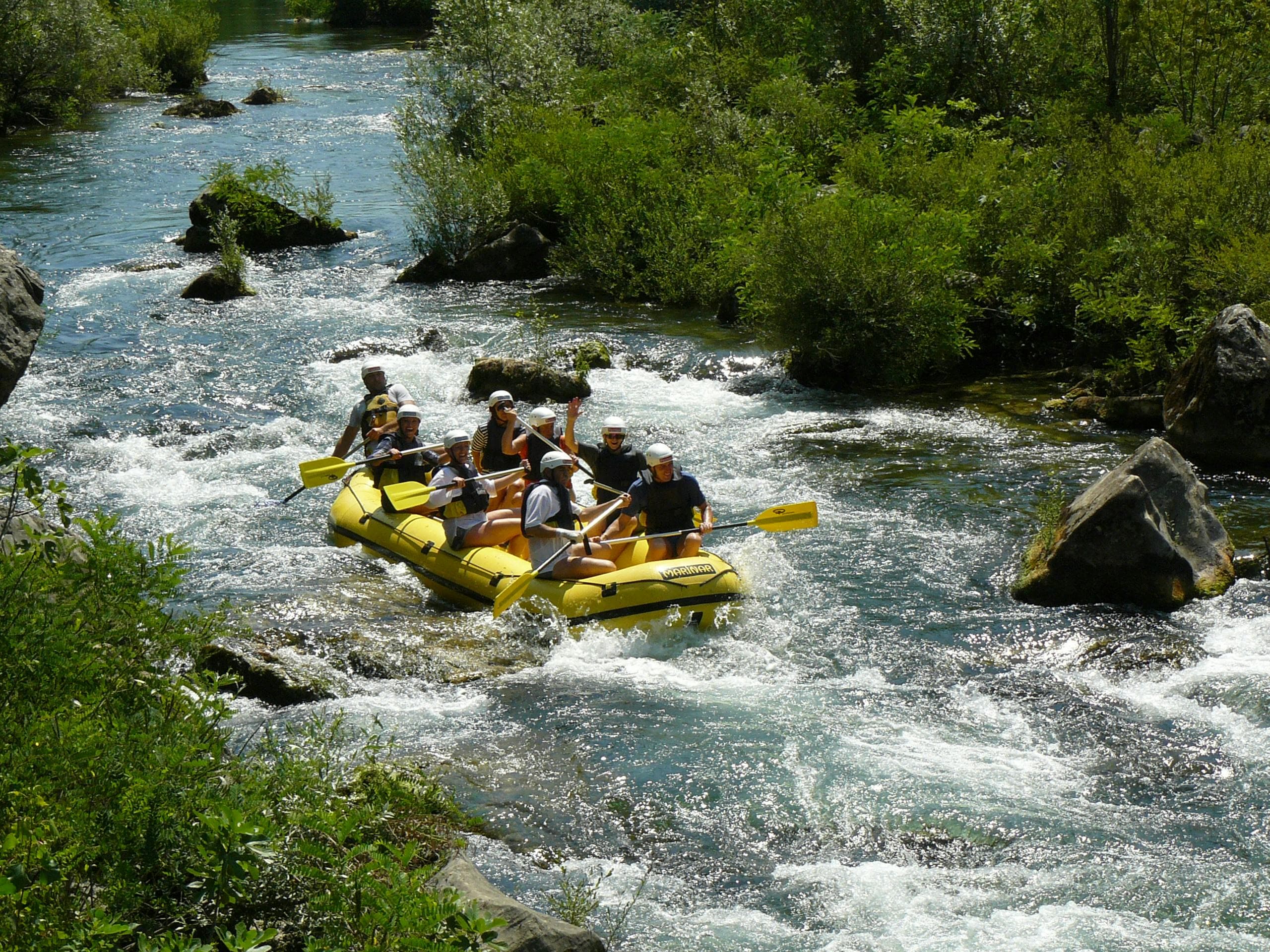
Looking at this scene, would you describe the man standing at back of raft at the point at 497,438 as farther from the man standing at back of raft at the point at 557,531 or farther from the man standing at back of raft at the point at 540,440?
the man standing at back of raft at the point at 557,531

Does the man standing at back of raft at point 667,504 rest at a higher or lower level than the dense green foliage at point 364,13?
lower

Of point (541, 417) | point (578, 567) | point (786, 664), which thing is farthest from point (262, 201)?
point (786, 664)

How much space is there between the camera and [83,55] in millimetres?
26828

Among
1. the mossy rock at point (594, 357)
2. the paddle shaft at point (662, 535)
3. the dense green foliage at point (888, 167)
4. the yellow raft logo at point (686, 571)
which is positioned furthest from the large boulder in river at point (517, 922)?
the mossy rock at point (594, 357)

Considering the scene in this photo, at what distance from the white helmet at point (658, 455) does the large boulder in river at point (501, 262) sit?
8897mm

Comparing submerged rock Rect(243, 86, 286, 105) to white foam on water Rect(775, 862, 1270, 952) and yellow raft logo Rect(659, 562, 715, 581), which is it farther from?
white foam on water Rect(775, 862, 1270, 952)

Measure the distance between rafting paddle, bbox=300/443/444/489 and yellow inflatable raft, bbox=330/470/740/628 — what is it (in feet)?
0.76

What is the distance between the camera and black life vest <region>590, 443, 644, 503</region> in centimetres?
960

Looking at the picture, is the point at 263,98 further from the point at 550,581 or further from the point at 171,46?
the point at 550,581

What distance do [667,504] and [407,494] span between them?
2.21 meters

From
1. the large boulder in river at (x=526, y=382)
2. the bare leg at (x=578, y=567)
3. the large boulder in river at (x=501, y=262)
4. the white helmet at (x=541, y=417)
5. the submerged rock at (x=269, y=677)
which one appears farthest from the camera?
the large boulder in river at (x=501, y=262)

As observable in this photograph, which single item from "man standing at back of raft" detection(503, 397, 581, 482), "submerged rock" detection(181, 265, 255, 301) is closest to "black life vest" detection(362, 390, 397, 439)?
"man standing at back of raft" detection(503, 397, 581, 482)

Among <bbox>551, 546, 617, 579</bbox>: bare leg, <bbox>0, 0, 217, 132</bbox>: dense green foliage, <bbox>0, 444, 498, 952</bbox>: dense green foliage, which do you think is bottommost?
<bbox>551, 546, 617, 579</bbox>: bare leg

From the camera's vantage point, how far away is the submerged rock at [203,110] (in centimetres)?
2733
